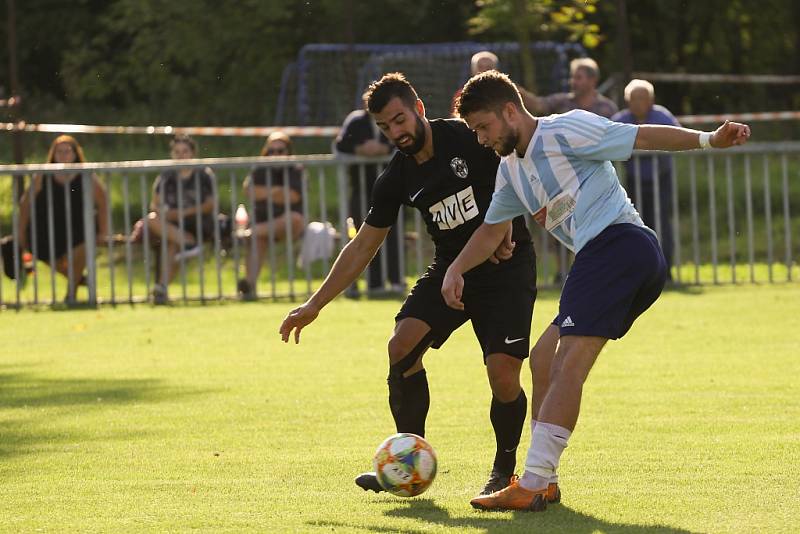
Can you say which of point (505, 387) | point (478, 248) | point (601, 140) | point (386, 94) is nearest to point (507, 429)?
point (505, 387)

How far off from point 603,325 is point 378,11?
26.0 meters

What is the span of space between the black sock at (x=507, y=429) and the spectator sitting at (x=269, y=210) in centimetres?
909

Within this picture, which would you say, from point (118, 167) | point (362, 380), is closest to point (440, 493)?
point (362, 380)

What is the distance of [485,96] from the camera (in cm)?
600

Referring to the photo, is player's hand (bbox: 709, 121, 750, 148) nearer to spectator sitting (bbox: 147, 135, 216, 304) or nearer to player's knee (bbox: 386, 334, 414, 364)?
player's knee (bbox: 386, 334, 414, 364)

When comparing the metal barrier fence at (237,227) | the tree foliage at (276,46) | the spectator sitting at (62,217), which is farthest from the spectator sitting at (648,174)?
the tree foliage at (276,46)

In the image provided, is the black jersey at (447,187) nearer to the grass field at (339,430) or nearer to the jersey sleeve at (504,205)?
the jersey sleeve at (504,205)

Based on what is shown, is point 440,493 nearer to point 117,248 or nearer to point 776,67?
point 117,248

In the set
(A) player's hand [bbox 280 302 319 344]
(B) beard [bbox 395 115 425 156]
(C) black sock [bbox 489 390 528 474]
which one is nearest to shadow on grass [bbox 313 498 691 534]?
(C) black sock [bbox 489 390 528 474]

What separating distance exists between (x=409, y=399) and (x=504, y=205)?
1038 millimetres

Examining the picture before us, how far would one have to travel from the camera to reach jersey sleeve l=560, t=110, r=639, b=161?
5969mm

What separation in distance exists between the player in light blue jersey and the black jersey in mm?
587

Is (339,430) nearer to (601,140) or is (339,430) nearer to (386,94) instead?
Result: (386,94)

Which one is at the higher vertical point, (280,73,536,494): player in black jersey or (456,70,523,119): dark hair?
(456,70,523,119): dark hair
